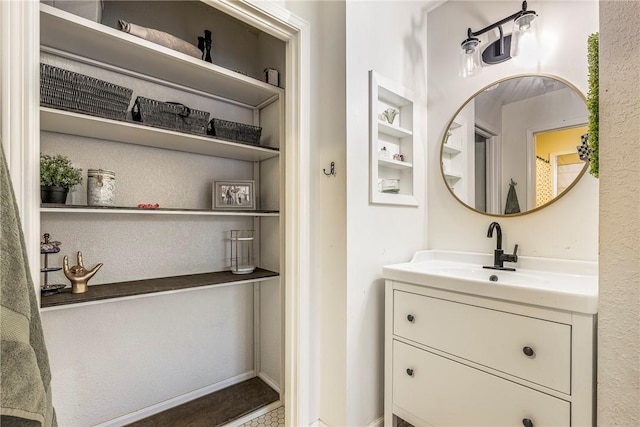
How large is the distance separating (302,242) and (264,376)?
1125mm

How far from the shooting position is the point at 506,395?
114cm

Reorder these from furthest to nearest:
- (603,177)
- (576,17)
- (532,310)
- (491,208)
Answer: (491,208) → (576,17) → (532,310) → (603,177)

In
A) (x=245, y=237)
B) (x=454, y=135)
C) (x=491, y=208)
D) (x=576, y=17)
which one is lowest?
(x=245, y=237)

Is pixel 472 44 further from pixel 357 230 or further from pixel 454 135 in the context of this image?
pixel 357 230

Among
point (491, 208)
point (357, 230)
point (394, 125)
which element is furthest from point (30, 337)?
point (491, 208)

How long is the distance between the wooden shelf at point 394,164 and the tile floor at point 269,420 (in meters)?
1.55

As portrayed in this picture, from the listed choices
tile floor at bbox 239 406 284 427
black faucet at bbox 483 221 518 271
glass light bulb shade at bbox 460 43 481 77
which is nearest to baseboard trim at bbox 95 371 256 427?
tile floor at bbox 239 406 284 427

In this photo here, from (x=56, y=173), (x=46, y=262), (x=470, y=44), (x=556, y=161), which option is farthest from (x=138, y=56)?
(x=556, y=161)

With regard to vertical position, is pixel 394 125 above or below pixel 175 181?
above

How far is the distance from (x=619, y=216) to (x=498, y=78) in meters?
1.39

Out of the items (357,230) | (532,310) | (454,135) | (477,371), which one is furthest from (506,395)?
(454,135)

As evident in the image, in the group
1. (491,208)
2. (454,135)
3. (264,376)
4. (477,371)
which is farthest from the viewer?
(264,376)

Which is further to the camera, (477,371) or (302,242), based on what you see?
(302,242)

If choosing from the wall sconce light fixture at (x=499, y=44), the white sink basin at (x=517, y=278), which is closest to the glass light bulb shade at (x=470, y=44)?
the wall sconce light fixture at (x=499, y=44)
